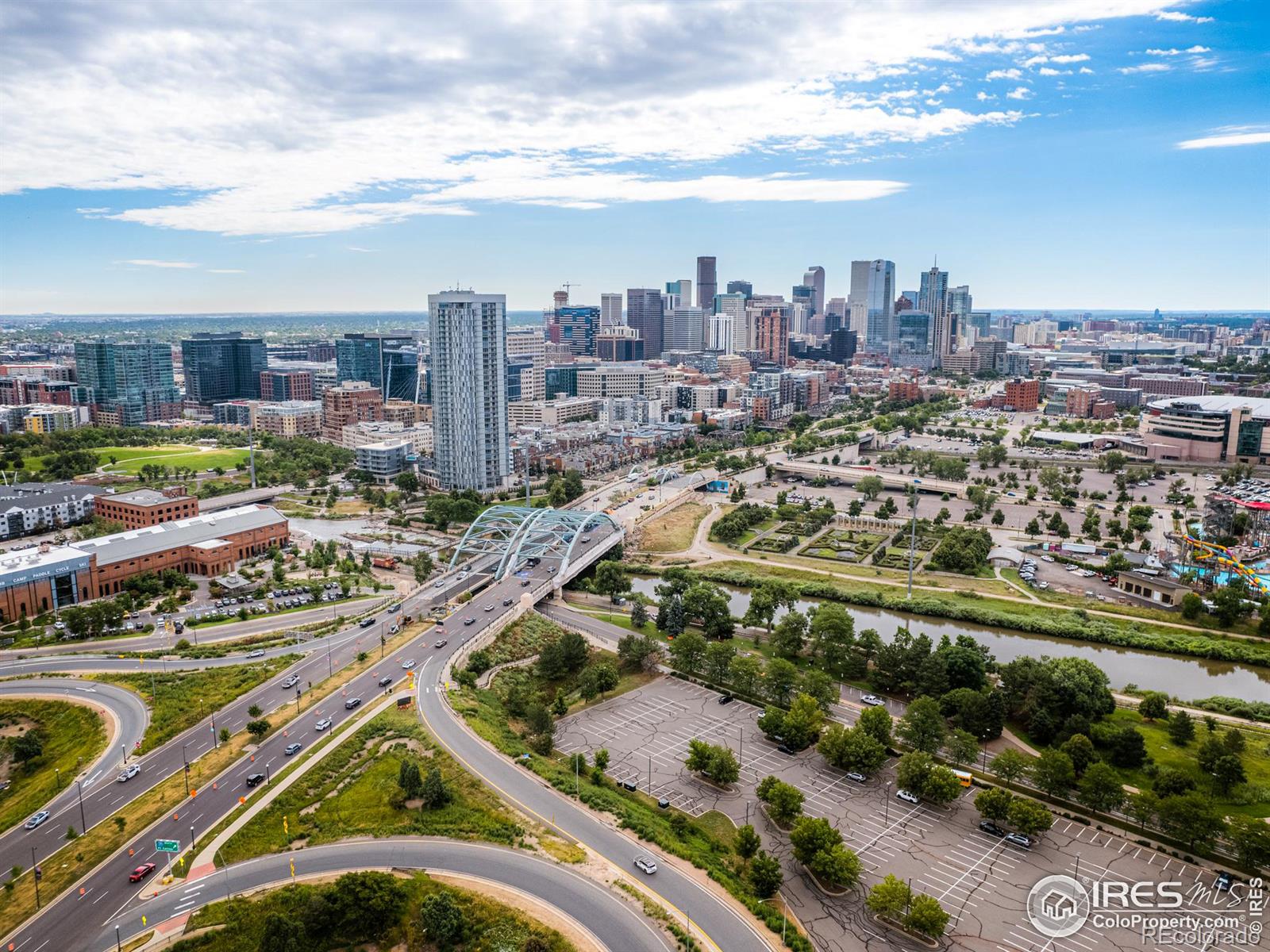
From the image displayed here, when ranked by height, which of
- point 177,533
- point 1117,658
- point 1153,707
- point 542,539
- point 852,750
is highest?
point 177,533

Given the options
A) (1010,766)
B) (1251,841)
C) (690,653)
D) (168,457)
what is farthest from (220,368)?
(1251,841)

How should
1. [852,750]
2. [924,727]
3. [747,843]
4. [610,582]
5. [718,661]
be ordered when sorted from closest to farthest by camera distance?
[747,843] → [852,750] → [924,727] → [718,661] → [610,582]

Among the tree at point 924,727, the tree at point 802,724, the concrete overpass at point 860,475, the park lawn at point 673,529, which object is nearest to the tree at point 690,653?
the tree at point 802,724

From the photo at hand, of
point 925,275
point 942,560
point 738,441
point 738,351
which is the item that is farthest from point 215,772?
point 925,275

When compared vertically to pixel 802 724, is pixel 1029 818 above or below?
below

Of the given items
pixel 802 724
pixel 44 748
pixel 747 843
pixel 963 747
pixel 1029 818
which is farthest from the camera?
pixel 44 748

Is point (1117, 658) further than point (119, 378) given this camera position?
No

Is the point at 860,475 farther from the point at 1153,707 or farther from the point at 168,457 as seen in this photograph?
the point at 168,457

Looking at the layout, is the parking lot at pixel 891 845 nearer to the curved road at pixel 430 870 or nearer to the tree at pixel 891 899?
the tree at pixel 891 899

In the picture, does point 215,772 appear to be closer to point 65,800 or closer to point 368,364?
point 65,800
